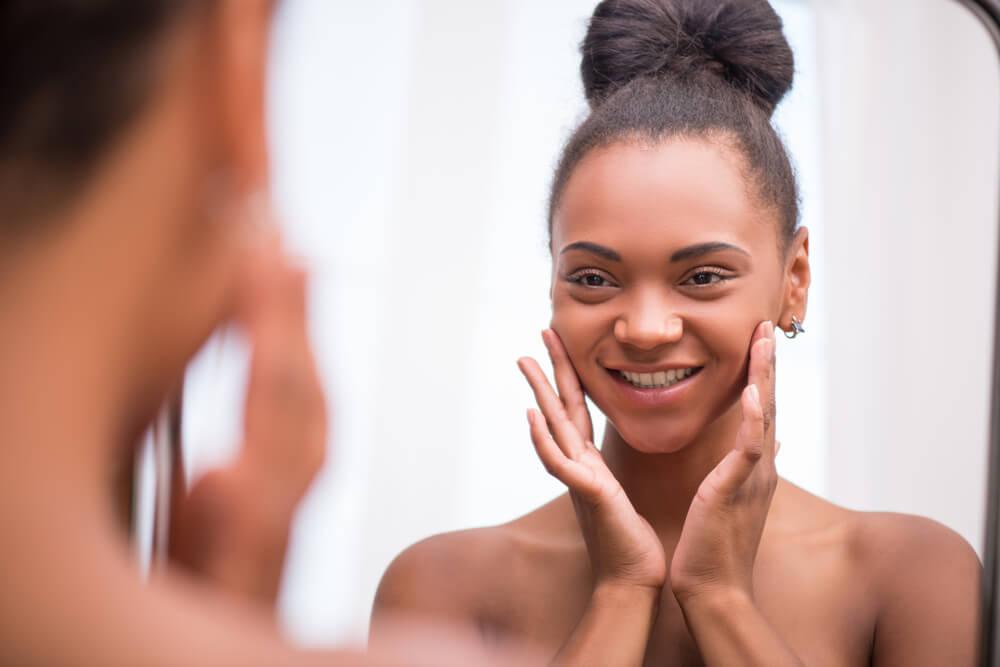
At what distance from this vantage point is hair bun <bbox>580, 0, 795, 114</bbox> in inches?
32.0

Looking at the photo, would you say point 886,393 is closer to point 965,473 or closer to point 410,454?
point 965,473

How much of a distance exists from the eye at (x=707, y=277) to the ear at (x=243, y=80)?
43 centimetres

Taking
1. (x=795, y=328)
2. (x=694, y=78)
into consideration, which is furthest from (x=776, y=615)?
(x=694, y=78)

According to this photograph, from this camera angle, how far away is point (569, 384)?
775 mm

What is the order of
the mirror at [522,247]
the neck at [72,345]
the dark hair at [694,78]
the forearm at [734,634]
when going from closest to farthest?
1. the neck at [72,345]
2. the forearm at [734,634]
3. the dark hair at [694,78]
4. the mirror at [522,247]

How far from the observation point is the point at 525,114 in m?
1.02

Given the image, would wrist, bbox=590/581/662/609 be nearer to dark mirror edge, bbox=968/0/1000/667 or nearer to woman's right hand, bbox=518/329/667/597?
woman's right hand, bbox=518/329/667/597

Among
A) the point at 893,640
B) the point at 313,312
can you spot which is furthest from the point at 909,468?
the point at 313,312

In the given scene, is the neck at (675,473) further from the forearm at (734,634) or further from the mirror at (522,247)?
the mirror at (522,247)

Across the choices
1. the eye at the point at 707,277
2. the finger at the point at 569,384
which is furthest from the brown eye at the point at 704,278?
the finger at the point at 569,384

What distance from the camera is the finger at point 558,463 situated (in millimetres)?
718

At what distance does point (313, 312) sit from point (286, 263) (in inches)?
1.0

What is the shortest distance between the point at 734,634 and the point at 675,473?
151 millimetres

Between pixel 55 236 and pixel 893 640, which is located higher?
pixel 55 236
